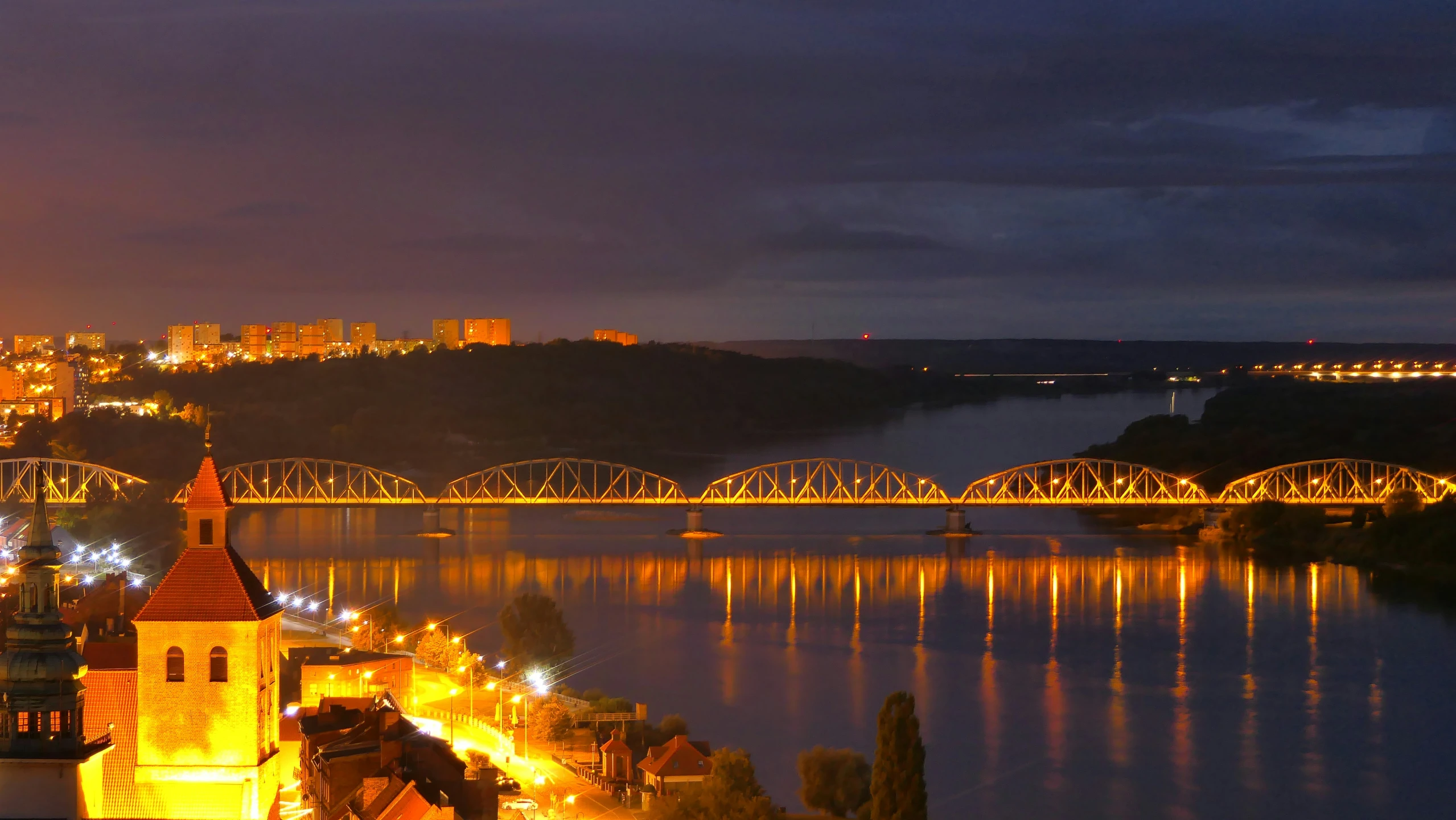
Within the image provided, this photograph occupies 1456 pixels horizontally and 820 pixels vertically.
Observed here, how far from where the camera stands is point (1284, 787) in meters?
18.2

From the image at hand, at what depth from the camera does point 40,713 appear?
27.7 ft

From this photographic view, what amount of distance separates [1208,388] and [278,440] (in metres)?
87.8

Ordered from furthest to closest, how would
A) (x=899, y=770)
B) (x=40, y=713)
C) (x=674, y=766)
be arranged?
(x=674, y=766) < (x=899, y=770) < (x=40, y=713)

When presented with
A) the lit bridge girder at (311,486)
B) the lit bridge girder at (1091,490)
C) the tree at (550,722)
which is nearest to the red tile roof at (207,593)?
the tree at (550,722)

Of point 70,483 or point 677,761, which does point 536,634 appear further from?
point 70,483

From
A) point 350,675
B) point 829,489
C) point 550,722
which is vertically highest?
point 829,489

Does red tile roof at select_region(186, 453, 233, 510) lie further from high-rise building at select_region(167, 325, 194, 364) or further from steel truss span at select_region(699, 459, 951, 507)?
high-rise building at select_region(167, 325, 194, 364)

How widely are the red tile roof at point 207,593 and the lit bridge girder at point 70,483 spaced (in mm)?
34882

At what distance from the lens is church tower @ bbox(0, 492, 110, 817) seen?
834 centimetres

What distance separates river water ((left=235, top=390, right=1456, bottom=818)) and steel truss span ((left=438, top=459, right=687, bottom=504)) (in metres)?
0.81

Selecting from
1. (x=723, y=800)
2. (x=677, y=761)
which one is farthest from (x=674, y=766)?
(x=723, y=800)

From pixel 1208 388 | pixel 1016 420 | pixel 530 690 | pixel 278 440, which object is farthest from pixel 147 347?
pixel 530 690

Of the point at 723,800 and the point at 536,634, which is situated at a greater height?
the point at 536,634

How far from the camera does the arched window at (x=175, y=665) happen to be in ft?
39.0
